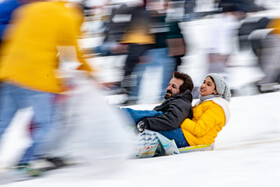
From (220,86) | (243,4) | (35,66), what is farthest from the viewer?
(243,4)

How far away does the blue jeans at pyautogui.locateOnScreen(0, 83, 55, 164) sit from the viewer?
2.91 meters

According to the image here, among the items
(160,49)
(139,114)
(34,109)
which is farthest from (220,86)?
(160,49)

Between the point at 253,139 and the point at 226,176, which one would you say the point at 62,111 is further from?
the point at 253,139

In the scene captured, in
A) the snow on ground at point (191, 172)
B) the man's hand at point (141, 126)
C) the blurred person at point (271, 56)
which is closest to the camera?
the snow on ground at point (191, 172)

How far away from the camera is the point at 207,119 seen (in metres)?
3.67

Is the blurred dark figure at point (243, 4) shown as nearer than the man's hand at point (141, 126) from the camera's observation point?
No

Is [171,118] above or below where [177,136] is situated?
above

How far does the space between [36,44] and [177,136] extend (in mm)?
1338

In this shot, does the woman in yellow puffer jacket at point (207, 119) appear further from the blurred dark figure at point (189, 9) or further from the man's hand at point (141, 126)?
the blurred dark figure at point (189, 9)

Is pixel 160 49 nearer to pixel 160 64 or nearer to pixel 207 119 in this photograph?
pixel 160 64

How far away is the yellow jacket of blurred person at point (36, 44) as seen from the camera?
285cm

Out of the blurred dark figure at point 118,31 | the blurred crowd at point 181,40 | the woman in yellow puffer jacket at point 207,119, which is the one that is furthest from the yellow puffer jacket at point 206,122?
the blurred dark figure at point 118,31

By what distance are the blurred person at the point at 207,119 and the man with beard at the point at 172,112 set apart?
0.07 metres

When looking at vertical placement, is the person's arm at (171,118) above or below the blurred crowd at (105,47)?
below
